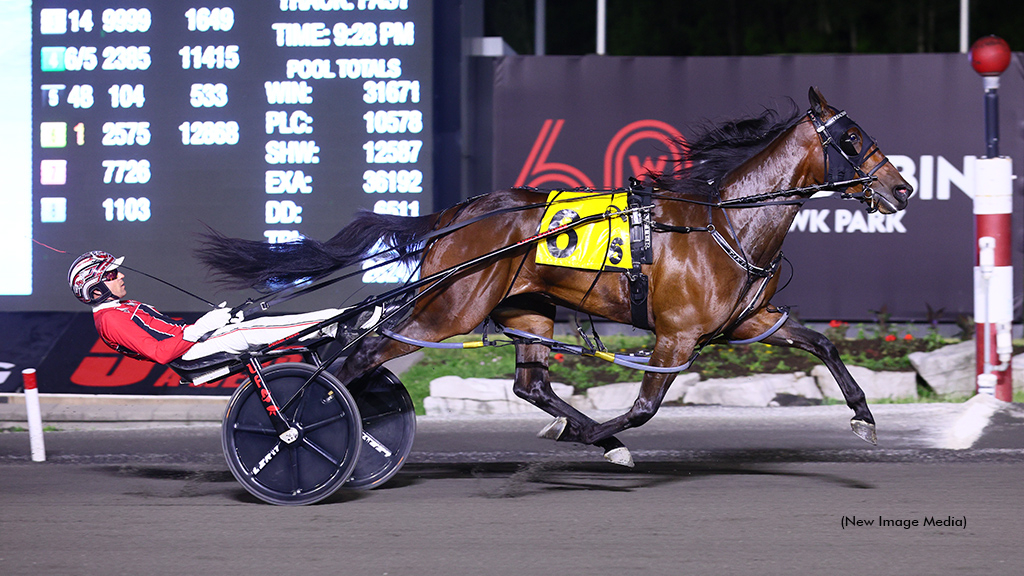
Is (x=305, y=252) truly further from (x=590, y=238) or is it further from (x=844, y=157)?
(x=844, y=157)

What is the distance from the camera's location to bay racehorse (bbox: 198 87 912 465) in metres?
5.11

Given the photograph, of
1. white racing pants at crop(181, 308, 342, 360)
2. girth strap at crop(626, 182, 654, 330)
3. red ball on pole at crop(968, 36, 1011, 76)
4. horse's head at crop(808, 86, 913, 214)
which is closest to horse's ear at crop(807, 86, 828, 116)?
horse's head at crop(808, 86, 913, 214)

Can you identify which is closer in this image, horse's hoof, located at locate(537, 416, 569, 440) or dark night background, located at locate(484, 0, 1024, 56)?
horse's hoof, located at locate(537, 416, 569, 440)

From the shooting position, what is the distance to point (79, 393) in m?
7.99

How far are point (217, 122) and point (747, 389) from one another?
4.60 meters

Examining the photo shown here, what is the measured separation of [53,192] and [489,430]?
420cm

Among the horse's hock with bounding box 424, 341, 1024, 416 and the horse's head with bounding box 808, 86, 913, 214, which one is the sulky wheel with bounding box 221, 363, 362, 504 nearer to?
the horse's head with bounding box 808, 86, 913, 214

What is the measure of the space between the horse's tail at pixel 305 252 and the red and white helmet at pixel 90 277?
0.62m

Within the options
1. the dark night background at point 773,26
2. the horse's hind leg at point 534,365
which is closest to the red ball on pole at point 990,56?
the horse's hind leg at point 534,365

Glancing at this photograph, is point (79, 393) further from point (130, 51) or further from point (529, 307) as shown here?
point (529, 307)

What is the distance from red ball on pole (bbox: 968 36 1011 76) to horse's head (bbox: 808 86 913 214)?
2713 millimetres

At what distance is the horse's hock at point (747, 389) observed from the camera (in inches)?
303

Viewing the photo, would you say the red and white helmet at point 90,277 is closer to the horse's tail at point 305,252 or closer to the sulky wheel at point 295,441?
the horse's tail at point 305,252

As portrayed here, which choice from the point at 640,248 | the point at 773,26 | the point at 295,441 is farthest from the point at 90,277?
the point at 773,26
